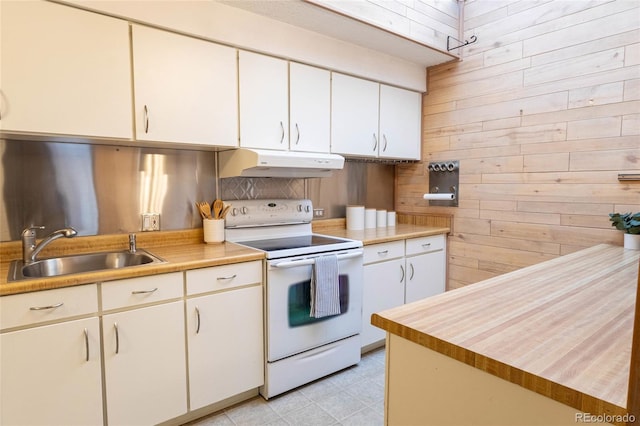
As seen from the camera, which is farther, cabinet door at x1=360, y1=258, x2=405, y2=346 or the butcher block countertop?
cabinet door at x1=360, y1=258, x2=405, y2=346

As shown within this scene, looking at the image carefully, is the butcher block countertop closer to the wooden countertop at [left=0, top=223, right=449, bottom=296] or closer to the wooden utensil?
the wooden countertop at [left=0, top=223, right=449, bottom=296]

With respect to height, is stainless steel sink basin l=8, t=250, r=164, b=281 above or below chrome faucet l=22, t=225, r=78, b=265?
below

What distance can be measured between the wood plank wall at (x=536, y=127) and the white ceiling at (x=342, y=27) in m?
0.39

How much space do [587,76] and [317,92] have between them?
178 centimetres

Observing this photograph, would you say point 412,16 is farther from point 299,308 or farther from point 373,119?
point 299,308

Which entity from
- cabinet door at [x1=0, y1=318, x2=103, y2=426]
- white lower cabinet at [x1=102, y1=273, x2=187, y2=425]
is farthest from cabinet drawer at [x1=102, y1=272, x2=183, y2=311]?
cabinet door at [x1=0, y1=318, x2=103, y2=426]

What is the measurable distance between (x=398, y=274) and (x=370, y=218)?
639 mm

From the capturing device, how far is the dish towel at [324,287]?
2.21 m

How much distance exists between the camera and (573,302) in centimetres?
112

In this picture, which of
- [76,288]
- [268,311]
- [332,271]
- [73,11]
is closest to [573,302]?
[332,271]

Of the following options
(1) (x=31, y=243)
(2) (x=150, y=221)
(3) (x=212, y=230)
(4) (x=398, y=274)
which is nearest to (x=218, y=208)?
(3) (x=212, y=230)

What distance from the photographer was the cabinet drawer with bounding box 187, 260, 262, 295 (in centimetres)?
186

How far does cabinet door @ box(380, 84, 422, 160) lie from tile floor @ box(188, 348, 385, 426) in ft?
5.88

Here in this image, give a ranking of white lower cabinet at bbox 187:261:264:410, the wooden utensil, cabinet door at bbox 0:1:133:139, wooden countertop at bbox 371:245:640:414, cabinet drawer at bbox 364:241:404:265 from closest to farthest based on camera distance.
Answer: wooden countertop at bbox 371:245:640:414
cabinet door at bbox 0:1:133:139
white lower cabinet at bbox 187:261:264:410
the wooden utensil
cabinet drawer at bbox 364:241:404:265
